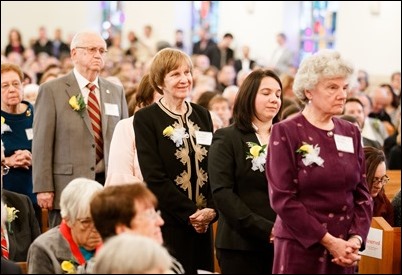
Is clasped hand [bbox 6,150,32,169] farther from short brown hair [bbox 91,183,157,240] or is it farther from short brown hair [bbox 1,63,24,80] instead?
short brown hair [bbox 91,183,157,240]

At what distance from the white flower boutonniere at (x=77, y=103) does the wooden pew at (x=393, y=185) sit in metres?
2.29

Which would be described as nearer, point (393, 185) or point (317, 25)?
point (393, 185)

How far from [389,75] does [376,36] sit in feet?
3.02

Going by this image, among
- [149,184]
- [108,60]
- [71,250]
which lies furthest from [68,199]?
[108,60]

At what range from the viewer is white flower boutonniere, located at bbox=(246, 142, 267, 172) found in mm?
4332

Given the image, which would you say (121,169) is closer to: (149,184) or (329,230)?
(149,184)

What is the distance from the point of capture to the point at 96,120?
546cm

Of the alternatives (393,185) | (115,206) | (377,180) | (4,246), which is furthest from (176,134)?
(393,185)

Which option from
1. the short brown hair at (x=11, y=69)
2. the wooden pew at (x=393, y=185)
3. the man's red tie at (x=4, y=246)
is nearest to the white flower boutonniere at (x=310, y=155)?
the man's red tie at (x=4, y=246)

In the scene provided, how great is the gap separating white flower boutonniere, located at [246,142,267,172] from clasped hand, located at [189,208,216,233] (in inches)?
15.6

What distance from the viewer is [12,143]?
6168 millimetres

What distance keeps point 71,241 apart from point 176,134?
104 cm

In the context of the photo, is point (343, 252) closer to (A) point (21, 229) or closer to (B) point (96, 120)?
(A) point (21, 229)

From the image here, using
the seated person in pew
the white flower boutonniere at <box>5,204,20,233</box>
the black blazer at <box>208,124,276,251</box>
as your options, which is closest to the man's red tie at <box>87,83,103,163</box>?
the white flower boutonniere at <box>5,204,20,233</box>
